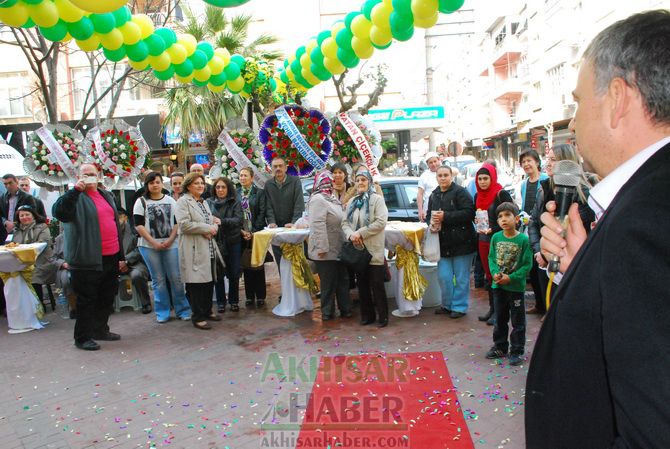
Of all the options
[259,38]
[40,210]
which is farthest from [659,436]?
[259,38]

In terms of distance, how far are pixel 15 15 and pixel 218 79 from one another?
3.59m

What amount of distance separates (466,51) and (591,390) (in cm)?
5956

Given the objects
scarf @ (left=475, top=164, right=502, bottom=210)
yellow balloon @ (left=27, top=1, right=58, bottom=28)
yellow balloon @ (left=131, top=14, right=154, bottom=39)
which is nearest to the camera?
yellow balloon @ (left=27, top=1, right=58, bottom=28)

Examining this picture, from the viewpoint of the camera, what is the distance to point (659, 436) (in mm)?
875

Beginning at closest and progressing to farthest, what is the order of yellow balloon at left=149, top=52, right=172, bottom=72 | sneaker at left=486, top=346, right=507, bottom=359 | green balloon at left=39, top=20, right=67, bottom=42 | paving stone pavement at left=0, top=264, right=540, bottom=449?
paving stone pavement at left=0, top=264, right=540, bottom=449, sneaker at left=486, top=346, right=507, bottom=359, green balloon at left=39, top=20, right=67, bottom=42, yellow balloon at left=149, top=52, right=172, bottom=72

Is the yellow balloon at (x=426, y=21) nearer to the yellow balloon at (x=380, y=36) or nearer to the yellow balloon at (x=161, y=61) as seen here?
the yellow balloon at (x=380, y=36)

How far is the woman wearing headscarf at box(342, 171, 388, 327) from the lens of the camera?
5.93 metres

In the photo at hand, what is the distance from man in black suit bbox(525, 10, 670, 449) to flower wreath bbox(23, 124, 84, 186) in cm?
788

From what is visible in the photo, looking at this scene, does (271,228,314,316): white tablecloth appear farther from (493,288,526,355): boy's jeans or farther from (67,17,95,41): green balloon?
(67,17,95,41): green balloon

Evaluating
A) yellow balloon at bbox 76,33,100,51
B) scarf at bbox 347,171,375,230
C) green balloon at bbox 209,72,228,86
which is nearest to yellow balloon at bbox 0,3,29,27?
yellow balloon at bbox 76,33,100,51

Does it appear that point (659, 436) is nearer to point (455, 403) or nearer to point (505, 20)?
point (455, 403)

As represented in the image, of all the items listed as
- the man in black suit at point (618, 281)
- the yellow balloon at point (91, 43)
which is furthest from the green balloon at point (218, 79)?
the man in black suit at point (618, 281)

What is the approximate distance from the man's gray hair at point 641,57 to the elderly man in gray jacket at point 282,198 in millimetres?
6203

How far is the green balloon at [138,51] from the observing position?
21.7ft
